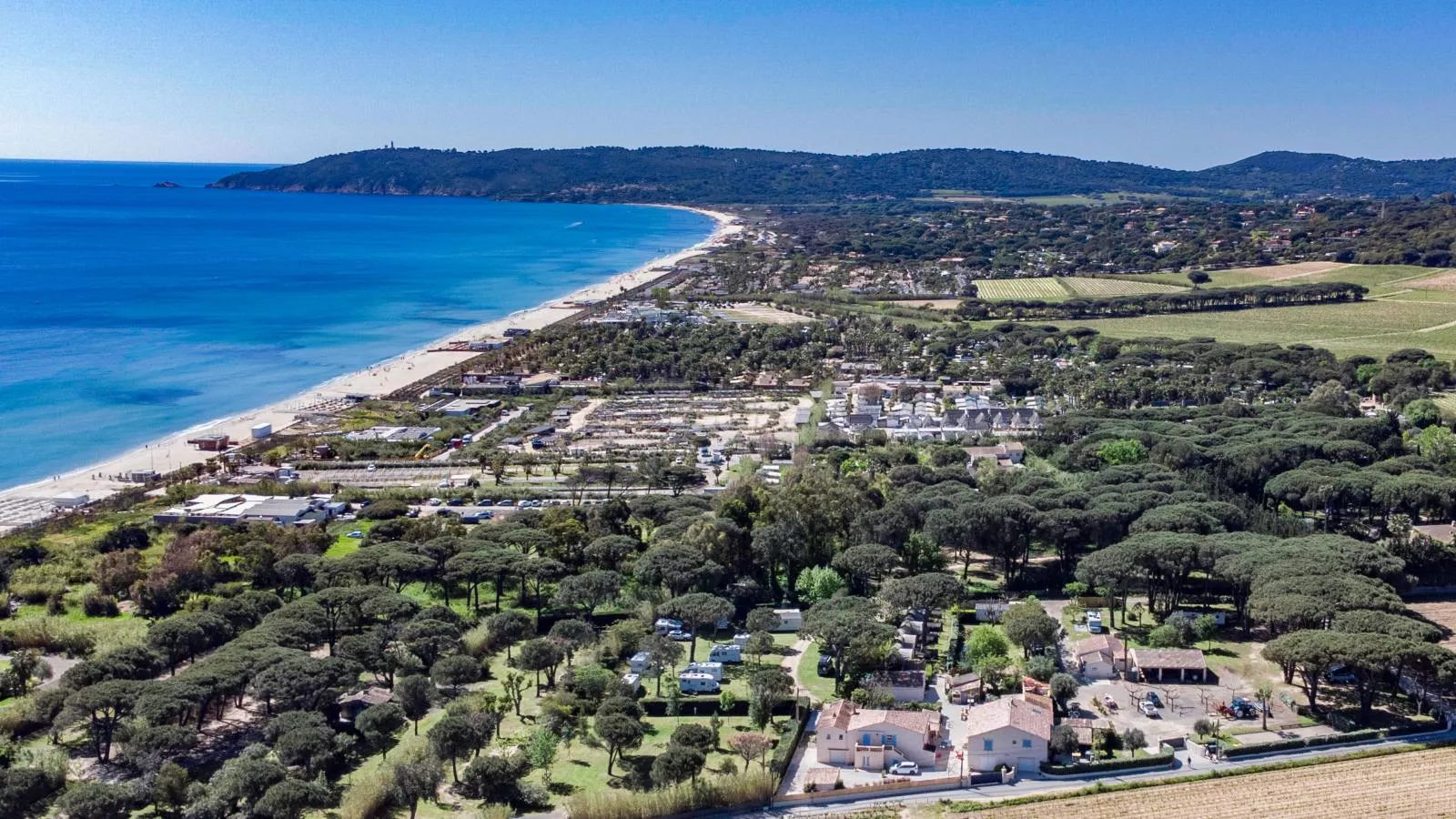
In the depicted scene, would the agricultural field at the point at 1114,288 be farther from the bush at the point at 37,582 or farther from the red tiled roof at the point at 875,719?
the bush at the point at 37,582

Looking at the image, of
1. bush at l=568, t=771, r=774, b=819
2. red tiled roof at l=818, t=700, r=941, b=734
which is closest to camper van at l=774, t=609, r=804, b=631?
red tiled roof at l=818, t=700, r=941, b=734

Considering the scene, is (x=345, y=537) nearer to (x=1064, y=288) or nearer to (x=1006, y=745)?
(x=1006, y=745)

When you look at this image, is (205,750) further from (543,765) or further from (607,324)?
(607,324)

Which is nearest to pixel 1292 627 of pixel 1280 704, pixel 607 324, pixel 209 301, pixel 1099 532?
pixel 1280 704

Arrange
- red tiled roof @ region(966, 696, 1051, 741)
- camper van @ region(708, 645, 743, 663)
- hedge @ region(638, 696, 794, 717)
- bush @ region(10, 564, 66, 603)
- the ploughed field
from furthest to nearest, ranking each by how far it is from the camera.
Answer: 1. the ploughed field
2. bush @ region(10, 564, 66, 603)
3. camper van @ region(708, 645, 743, 663)
4. hedge @ region(638, 696, 794, 717)
5. red tiled roof @ region(966, 696, 1051, 741)

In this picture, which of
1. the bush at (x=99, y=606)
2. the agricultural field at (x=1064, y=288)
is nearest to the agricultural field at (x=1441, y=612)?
the bush at (x=99, y=606)

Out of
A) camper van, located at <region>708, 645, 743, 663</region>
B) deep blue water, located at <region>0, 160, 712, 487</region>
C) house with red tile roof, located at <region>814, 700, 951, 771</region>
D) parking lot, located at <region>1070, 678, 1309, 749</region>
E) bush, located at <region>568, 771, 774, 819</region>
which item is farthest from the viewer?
deep blue water, located at <region>0, 160, 712, 487</region>

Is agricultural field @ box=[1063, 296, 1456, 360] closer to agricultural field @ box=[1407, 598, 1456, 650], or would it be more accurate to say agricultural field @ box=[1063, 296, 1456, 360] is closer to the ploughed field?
the ploughed field
